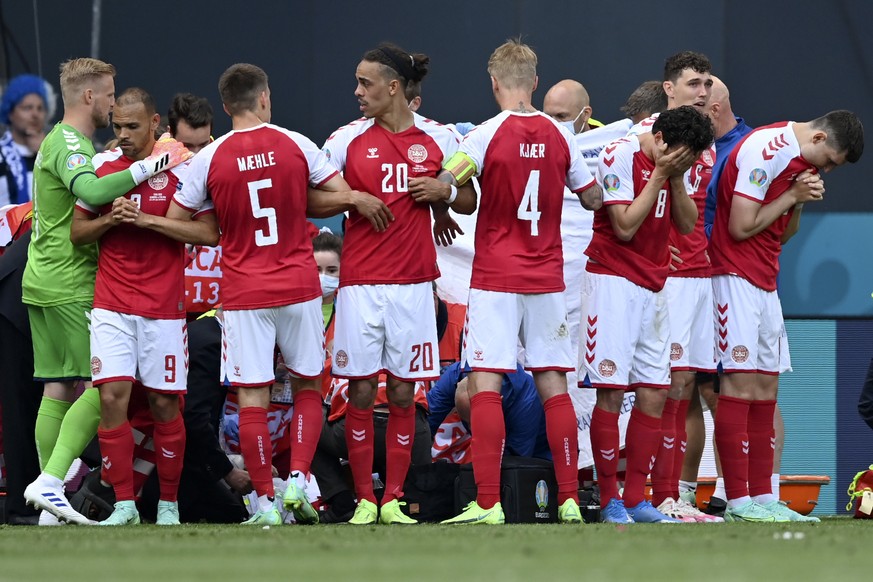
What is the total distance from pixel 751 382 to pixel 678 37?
3.18 m

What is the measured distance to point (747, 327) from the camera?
691 centimetres

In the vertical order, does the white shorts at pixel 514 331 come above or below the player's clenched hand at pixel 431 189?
below

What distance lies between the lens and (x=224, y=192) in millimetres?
6422

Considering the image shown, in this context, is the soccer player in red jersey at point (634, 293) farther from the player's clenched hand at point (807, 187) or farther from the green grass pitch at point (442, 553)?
the green grass pitch at point (442, 553)

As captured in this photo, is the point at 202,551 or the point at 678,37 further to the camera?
the point at 678,37

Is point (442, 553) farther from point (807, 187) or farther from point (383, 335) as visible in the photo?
point (807, 187)

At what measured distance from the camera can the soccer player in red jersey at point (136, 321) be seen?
21.2ft

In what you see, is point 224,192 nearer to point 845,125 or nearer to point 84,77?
point 84,77

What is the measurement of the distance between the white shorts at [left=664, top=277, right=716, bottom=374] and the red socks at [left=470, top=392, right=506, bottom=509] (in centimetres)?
108

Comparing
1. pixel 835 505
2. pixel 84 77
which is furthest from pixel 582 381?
pixel 835 505

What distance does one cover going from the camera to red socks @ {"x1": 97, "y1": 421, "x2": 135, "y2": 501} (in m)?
6.45


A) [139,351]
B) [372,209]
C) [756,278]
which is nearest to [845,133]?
[756,278]

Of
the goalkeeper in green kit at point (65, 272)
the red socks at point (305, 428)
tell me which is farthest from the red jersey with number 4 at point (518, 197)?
the goalkeeper in green kit at point (65, 272)

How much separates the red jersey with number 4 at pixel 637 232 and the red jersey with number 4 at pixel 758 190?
38 cm
